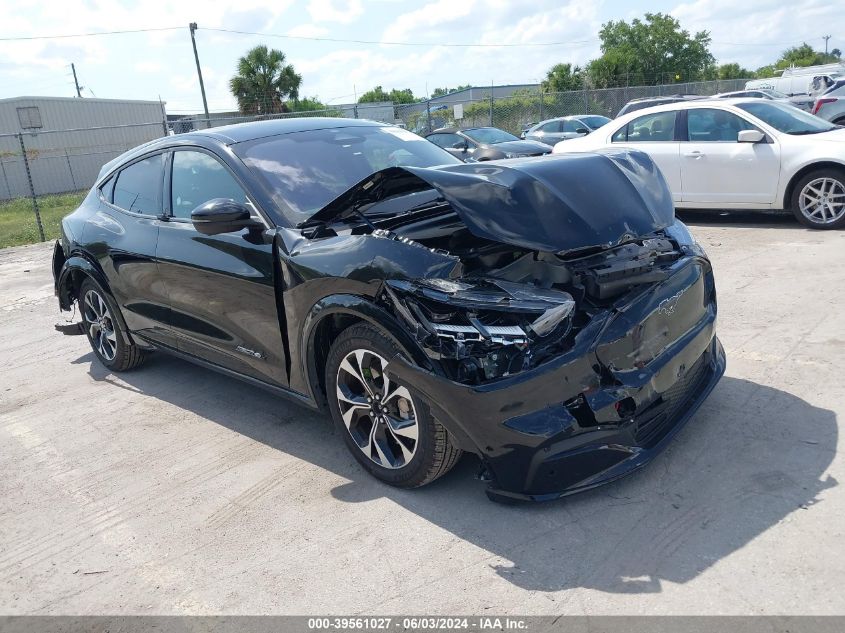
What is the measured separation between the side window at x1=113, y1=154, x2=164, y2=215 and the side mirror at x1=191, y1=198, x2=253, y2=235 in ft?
3.80

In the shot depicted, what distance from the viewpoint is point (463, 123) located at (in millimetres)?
31078

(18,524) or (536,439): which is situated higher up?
(536,439)

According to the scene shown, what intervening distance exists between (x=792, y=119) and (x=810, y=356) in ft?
18.0

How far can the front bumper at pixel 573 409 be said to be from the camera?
9.62 feet

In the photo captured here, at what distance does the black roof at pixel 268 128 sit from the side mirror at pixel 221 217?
0.70m

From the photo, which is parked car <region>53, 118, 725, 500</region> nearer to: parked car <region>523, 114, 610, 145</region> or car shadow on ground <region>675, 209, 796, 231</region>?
car shadow on ground <region>675, 209, 796, 231</region>

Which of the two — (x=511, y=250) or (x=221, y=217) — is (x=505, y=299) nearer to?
(x=511, y=250)

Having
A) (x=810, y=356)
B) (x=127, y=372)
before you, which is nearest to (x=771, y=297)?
(x=810, y=356)

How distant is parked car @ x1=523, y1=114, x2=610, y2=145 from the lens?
2077 cm

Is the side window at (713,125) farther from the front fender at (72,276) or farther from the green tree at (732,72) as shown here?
the green tree at (732,72)

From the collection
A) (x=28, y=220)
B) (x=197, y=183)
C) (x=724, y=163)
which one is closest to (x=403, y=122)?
(x=28, y=220)

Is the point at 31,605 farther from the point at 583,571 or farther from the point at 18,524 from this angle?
the point at 583,571

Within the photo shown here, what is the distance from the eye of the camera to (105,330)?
5852 mm

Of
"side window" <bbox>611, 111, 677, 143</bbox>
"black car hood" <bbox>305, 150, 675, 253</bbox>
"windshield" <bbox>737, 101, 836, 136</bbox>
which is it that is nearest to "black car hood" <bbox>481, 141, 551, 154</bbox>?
"side window" <bbox>611, 111, 677, 143</bbox>
